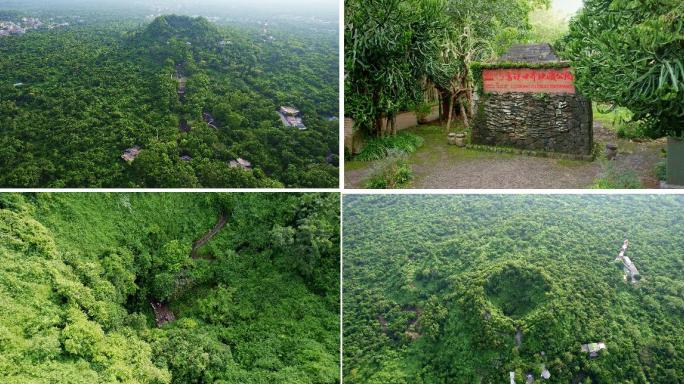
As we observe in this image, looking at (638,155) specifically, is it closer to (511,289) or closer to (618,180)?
(618,180)

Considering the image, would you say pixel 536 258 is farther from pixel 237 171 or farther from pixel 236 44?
pixel 236 44

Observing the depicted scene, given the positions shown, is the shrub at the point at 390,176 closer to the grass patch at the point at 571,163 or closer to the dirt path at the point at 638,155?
the grass patch at the point at 571,163

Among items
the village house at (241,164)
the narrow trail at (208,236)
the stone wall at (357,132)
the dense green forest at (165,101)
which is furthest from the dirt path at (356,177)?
the narrow trail at (208,236)

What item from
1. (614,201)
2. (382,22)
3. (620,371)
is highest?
(382,22)

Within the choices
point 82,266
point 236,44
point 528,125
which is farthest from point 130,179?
point 528,125

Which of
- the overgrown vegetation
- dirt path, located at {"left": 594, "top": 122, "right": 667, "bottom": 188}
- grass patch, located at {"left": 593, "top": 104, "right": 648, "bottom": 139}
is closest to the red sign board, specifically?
grass patch, located at {"left": 593, "top": 104, "right": 648, "bottom": 139}

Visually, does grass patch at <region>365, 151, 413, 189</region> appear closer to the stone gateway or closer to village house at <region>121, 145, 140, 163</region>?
the stone gateway
